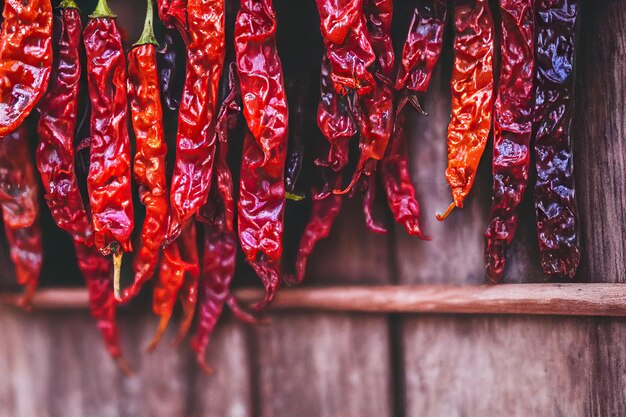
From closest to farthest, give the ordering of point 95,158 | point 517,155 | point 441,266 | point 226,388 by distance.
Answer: point 517,155
point 95,158
point 441,266
point 226,388

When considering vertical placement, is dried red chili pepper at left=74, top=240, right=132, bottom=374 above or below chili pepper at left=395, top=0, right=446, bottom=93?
below

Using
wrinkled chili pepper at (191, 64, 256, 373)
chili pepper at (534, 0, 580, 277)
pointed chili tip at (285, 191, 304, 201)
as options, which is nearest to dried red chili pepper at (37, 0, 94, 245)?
wrinkled chili pepper at (191, 64, 256, 373)

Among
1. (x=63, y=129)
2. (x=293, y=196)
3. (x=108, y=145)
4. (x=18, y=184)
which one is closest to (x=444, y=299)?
(x=293, y=196)

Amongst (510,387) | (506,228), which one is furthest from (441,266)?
(510,387)

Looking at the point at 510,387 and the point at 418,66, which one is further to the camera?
the point at 510,387

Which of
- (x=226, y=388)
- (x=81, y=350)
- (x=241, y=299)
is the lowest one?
(x=226, y=388)

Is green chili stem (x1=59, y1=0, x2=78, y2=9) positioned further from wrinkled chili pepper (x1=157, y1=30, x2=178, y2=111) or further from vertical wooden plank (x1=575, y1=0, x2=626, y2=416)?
vertical wooden plank (x1=575, y1=0, x2=626, y2=416)

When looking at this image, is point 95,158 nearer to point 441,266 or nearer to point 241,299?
point 241,299

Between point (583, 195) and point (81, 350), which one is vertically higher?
point (583, 195)
